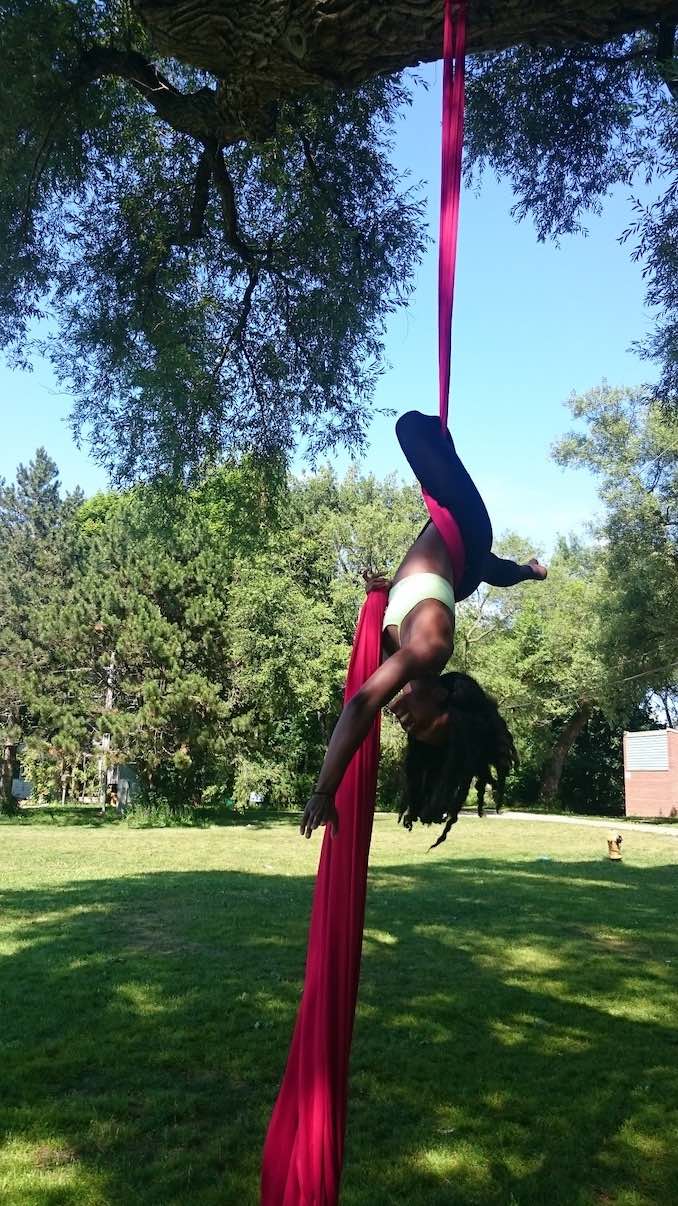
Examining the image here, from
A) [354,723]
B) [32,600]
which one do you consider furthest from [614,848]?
[32,600]

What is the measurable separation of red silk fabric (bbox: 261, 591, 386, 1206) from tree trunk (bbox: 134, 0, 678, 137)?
2.20 meters

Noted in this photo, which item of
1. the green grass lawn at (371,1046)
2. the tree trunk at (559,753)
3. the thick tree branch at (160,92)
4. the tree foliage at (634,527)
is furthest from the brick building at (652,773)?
the thick tree branch at (160,92)

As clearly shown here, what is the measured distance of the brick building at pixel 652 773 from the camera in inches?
1056

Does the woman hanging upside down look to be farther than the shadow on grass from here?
No

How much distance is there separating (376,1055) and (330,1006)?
2.35m

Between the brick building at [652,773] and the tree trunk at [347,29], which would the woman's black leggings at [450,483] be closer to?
the tree trunk at [347,29]

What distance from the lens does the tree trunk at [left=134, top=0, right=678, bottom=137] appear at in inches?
116

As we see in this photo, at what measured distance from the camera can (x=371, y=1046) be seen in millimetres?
4488

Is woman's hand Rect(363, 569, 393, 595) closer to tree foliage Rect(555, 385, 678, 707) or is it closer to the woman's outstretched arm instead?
the woman's outstretched arm

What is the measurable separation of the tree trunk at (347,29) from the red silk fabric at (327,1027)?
7.23 feet

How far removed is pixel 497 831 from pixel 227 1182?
738 inches

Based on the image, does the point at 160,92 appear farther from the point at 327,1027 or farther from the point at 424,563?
the point at 327,1027

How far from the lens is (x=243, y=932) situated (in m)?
7.25

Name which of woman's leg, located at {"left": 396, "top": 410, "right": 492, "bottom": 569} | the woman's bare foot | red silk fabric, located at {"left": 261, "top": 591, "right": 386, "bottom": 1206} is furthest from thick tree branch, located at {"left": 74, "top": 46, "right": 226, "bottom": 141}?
red silk fabric, located at {"left": 261, "top": 591, "right": 386, "bottom": 1206}
